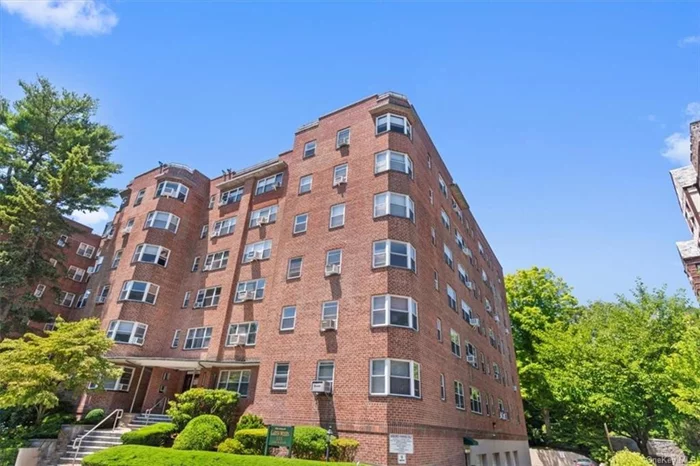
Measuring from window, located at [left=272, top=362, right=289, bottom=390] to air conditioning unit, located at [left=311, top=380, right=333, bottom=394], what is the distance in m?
2.18

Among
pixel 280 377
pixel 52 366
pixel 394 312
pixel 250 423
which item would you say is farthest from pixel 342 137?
pixel 52 366

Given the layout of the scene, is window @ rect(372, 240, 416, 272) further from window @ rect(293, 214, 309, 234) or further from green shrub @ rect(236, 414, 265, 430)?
green shrub @ rect(236, 414, 265, 430)

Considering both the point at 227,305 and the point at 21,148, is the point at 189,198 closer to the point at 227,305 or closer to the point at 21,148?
the point at 227,305

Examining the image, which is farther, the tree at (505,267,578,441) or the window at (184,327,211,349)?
the tree at (505,267,578,441)

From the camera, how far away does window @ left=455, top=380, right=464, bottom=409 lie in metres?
20.6

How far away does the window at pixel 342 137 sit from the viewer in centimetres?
2452

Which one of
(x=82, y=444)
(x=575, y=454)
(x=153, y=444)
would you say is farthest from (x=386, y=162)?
(x=575, y=454)

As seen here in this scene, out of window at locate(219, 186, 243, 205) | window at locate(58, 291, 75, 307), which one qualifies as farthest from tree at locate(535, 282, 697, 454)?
window at locate(58, 291, 75, 307)

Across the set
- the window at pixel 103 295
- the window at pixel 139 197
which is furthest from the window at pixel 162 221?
the window at pixel 103 295

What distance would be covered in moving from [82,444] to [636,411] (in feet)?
108

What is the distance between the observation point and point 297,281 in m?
21.2

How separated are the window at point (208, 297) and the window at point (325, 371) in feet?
34.6

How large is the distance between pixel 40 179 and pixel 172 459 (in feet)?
83.1

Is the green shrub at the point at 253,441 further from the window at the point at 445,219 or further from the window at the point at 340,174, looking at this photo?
the window at the point at 445,219
